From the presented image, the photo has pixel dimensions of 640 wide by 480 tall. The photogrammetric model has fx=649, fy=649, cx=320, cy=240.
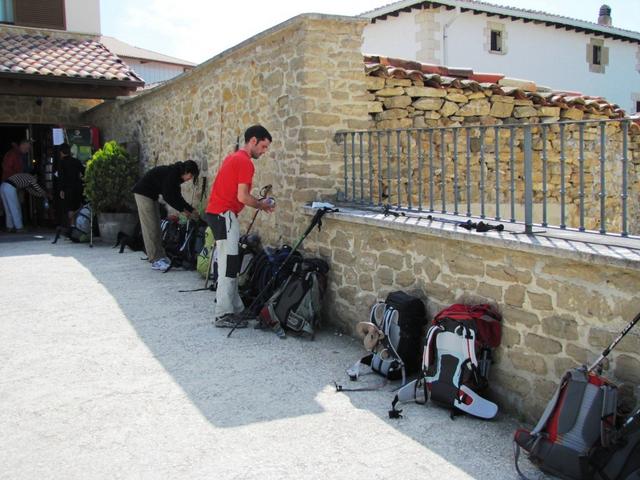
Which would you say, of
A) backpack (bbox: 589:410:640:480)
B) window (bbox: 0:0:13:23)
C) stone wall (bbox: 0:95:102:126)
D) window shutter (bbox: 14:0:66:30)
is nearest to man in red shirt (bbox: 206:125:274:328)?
backpack (bbox: 589:410:640:480)

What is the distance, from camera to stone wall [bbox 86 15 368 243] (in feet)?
20.2

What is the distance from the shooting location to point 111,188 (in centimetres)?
1103

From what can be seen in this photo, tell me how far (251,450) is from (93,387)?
4.99 feet

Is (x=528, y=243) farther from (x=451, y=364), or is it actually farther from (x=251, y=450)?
(x=251, y=450)

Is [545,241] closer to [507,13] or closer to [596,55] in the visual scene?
[507,13]

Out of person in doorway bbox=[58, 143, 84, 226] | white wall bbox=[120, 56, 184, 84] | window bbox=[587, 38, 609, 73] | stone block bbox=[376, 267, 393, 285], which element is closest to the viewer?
stone block bbox=[376, 267, 393, 285]

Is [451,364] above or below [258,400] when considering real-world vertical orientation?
above

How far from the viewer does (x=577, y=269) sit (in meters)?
3.42

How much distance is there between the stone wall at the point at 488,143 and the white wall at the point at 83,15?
10.5 metres

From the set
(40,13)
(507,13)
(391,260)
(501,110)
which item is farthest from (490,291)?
(507,13)

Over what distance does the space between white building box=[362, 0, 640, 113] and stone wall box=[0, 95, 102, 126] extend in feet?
25.9

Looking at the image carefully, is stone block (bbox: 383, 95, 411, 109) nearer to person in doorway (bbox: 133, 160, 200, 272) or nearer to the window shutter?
person in doorway (bbox: 133, 160, 200, 272)

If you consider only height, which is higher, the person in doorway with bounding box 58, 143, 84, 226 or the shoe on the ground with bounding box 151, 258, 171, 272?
the person in doorway with bounding box 58, 143, 84, 226

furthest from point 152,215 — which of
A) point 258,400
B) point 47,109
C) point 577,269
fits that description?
point 47,109
